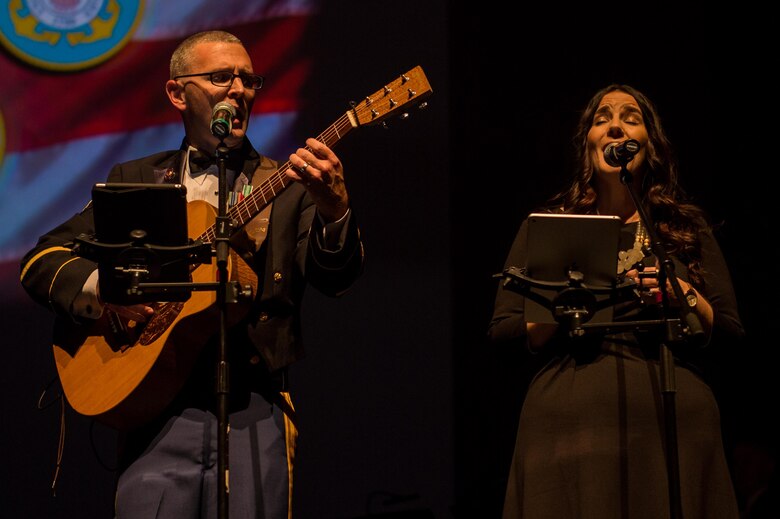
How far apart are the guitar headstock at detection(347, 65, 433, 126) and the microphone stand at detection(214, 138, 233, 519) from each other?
0.57m

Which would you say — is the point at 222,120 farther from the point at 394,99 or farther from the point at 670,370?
the point at 670,370

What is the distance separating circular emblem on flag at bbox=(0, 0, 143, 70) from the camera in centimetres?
404

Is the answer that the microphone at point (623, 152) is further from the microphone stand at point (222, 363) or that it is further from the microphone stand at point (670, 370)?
the microphone stand at point (222, 363)

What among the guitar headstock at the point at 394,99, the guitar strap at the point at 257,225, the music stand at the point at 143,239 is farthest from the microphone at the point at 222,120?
the guitar headstock at the point at 394,99

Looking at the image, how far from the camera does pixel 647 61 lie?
4555mm

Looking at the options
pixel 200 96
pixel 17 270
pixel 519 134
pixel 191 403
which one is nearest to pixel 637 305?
pixel 191 403

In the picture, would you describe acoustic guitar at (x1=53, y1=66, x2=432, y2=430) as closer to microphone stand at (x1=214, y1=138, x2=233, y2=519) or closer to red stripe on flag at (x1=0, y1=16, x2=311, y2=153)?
microphone stand at (x1=214, y1=138, x2=233, y2=519)

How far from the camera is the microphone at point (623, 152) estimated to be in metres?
2.69

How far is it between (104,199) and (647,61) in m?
2.82

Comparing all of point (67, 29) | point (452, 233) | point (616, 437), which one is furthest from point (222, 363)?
point (67, 29)

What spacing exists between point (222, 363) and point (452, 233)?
1.98 m

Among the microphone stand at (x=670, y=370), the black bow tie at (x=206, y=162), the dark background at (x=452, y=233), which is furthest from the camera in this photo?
the dark background at (x=452, y=233)

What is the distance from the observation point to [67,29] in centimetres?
410

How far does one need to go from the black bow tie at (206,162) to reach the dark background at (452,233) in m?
1.03
